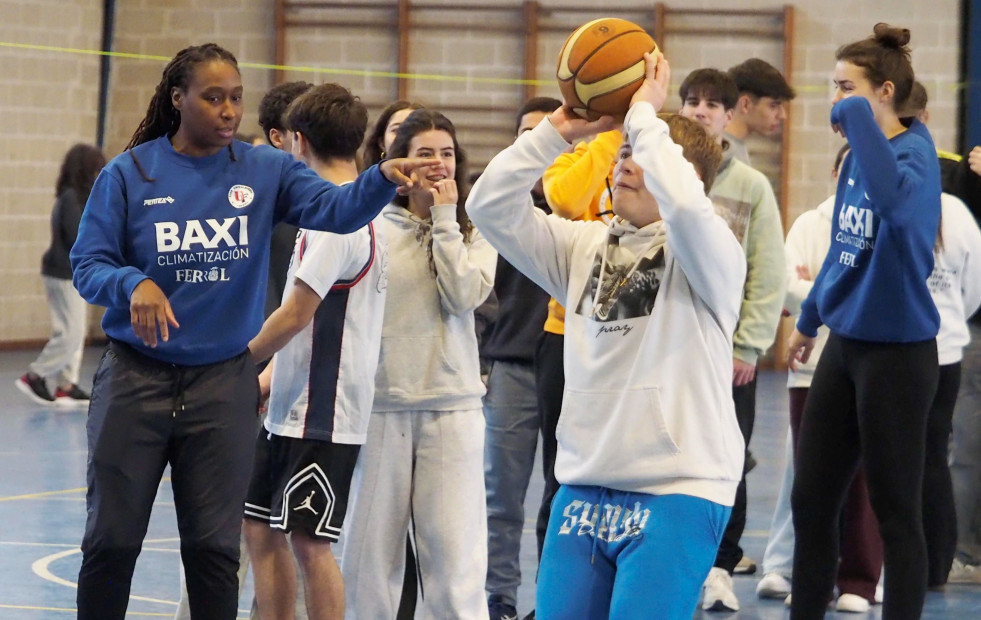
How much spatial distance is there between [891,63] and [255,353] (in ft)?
6.04

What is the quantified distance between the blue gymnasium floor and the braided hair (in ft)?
5.76

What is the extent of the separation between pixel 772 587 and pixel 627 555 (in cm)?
236

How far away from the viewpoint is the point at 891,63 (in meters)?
3.59

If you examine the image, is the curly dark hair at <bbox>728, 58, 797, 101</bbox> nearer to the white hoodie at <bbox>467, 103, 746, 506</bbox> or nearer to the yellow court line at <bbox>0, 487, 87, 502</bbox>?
the white hoodie at <bbox>467, 103, 746, 506</bbox>

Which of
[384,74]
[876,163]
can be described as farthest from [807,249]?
[384,74]

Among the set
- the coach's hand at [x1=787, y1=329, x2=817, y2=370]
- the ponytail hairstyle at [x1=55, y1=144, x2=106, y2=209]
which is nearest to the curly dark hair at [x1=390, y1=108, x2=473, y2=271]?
the coach's hand at [x1=787, y1=329, x2=817, y2=370]

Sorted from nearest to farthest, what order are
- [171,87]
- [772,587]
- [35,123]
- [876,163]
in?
[171,87], [876,163], [772,587], [35,123]

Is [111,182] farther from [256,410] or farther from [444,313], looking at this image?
[444,313]

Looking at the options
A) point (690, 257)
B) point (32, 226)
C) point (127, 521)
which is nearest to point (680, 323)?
point (690, 257)

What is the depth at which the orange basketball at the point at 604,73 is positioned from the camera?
9.10 feet

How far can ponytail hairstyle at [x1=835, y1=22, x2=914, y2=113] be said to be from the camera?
141 inches

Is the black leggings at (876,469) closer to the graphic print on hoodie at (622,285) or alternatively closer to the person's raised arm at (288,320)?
the graphic print on hoodie at (622,285)

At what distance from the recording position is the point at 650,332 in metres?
2.59

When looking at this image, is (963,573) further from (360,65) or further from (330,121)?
(360,65)
